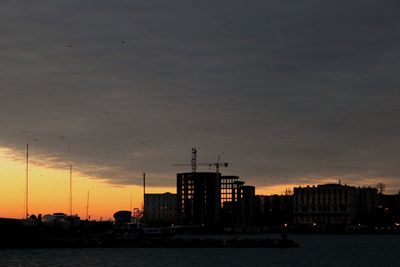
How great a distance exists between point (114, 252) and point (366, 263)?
51.4m

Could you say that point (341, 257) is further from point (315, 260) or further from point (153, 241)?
point (153, 241)

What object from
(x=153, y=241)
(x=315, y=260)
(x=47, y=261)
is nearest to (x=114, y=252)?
(x=153, y=241)

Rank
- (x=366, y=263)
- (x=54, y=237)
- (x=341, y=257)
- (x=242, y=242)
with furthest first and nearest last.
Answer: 1. (x=54, y=237)
2. (x=242, y=242)
3. (x=341, y=257)
4. (x=366, y=263)

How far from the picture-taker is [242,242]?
590 ft

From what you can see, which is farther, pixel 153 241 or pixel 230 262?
pixel 153 241

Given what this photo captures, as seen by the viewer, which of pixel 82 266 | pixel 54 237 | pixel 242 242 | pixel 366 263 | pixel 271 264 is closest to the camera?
pixel 82 266

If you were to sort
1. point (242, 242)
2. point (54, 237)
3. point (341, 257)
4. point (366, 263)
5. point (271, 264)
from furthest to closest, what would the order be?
point (54, 237), point (242, 242), point (341, 257), point (366, 263), point (271, 264)

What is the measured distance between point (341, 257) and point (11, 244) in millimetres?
69853

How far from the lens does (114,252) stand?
162500 mm

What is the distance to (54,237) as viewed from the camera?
194m

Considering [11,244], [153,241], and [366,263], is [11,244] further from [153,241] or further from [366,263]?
[366,263]

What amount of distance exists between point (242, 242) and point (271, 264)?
48.1 meters

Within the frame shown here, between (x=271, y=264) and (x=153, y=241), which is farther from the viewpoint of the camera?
(x=153, y=241)

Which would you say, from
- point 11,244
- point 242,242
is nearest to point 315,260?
point 242,242
